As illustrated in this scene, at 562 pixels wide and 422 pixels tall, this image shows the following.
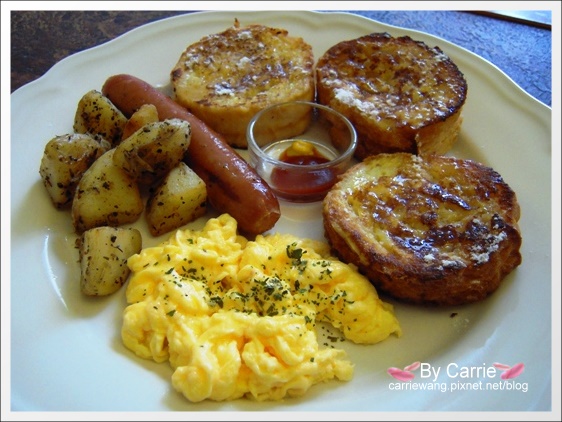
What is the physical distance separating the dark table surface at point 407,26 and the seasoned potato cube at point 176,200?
1.42 meters

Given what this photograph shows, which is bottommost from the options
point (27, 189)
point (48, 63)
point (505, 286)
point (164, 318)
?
point (505, 286)

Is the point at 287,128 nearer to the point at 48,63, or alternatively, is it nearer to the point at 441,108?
the point at 441,108

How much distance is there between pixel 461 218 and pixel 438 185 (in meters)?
0.20

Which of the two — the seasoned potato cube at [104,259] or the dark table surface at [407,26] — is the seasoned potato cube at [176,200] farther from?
the dark table surface at [407,26]

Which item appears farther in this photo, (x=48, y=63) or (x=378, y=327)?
(x=48, y=63)

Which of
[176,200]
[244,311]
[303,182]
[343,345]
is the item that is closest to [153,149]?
[176,200]

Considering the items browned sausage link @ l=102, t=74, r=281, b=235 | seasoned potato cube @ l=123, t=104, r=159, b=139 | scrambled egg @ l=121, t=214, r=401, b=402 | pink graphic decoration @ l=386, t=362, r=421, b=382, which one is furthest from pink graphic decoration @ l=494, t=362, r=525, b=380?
seasoned potato cube @ l=123, t=104, r=159, b=139

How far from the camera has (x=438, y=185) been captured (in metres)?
2.32

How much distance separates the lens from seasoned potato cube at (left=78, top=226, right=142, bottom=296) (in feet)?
6.80

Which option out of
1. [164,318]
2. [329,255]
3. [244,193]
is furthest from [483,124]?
[164,318]

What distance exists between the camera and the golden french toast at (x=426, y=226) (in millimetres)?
2021

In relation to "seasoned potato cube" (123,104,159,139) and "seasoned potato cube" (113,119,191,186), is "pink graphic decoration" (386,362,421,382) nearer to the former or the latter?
"seasoned potato cube" (113,119,191,186)

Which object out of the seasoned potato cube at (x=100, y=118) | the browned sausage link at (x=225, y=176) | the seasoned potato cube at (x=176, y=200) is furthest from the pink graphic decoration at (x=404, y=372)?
the seasoned potato cube at (x=100, y=118)

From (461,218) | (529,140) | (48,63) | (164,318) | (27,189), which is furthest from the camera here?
(48,63)
